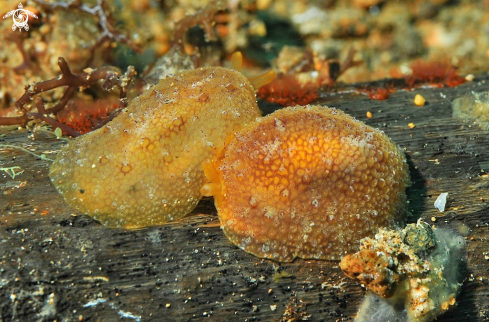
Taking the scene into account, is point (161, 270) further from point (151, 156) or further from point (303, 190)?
point (303, 190)

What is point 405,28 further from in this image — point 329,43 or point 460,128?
point 460,128

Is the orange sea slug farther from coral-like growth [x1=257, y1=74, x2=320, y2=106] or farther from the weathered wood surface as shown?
coral-like growth [x1=257, y1=74, x2=320, y2=106]

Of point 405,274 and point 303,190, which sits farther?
point 303,190

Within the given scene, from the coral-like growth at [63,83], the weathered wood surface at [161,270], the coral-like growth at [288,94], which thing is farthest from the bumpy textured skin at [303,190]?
the coral-like growth at [63,83]

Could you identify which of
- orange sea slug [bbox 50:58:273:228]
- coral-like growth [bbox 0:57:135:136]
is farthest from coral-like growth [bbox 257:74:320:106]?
coral-like growth [bbox 0:57:135:136]

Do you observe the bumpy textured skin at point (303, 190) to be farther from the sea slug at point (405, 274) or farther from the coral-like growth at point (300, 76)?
the coral-like growth at point (300, 76)

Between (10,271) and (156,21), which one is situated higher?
(156,21)

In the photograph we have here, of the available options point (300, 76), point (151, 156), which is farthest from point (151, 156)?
point (300, 76)

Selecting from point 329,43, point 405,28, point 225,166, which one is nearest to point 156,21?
point 329,43
